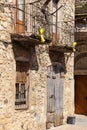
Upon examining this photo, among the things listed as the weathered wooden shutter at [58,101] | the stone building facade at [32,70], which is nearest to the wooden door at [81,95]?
the stone building facade at [32,70]

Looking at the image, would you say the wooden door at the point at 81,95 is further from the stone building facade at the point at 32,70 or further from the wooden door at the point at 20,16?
the wooden door at the point at 20,16

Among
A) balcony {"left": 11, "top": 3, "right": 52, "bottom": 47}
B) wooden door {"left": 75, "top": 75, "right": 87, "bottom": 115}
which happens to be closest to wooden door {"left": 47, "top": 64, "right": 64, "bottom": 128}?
balcony {"left": 11, "top": 3, "right": 52, "bottom": 47}

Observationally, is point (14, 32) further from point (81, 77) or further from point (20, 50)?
point (81, 77)

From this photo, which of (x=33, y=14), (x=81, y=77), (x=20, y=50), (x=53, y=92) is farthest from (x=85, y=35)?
(x=20, y=50)

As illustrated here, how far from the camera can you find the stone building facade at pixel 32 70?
451 inches

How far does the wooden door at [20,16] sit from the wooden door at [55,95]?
8.99 feet

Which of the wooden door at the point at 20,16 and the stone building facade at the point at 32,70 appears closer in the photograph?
the stone building facade at the point at 32,70

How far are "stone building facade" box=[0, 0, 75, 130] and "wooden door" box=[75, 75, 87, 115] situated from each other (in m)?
3.29

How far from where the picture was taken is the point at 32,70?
43.5 ft

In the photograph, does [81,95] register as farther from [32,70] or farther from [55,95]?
[32,70]

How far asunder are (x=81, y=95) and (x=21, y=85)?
26.7 feet

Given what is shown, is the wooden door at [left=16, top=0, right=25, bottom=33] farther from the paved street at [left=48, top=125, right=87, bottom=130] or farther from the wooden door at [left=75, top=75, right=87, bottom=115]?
the wooden door at [left=75, top=75, right=87, bottom=115]

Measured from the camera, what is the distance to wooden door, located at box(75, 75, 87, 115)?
20188 mm

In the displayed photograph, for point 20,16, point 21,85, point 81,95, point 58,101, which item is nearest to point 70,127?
point 58,101
